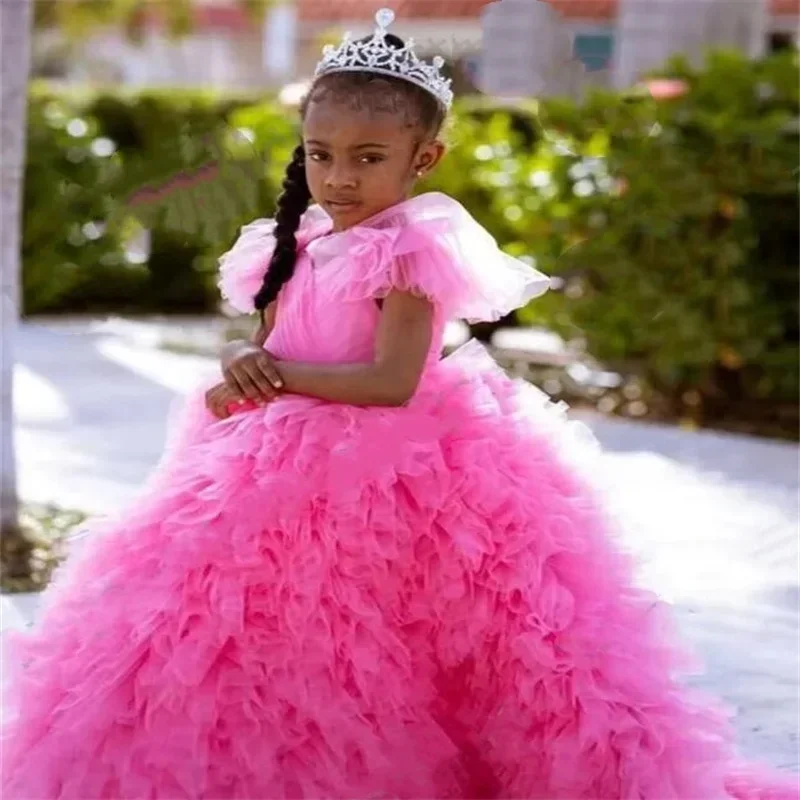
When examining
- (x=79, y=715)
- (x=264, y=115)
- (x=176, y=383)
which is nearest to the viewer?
(x=79, y=715)

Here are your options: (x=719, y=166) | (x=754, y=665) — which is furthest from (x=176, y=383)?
(x=754, y=665)

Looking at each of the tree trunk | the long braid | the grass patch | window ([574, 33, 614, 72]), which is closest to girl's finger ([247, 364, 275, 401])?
the long braid

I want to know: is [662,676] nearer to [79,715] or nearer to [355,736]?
[355,736]

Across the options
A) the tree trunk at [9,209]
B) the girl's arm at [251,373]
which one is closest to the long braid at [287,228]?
the girl's arm at [251,373]

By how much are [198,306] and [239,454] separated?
8.64 metres

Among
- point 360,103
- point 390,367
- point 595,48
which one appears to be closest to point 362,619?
point 390,367

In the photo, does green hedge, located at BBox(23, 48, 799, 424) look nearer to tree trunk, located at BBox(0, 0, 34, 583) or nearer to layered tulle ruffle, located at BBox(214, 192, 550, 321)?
tree trunk, located at BBox(0, 0, 34, 583)

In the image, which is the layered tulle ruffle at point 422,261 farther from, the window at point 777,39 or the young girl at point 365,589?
the window at point 777,39

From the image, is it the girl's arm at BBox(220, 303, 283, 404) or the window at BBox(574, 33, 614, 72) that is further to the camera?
the window at BBox(574, 33, 614, 72)

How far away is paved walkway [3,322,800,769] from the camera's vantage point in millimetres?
3631

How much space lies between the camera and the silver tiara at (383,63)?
2574 mm

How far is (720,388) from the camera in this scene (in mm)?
7266

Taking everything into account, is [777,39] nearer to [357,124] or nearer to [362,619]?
[357,124]

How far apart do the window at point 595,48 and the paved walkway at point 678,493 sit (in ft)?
34.5
